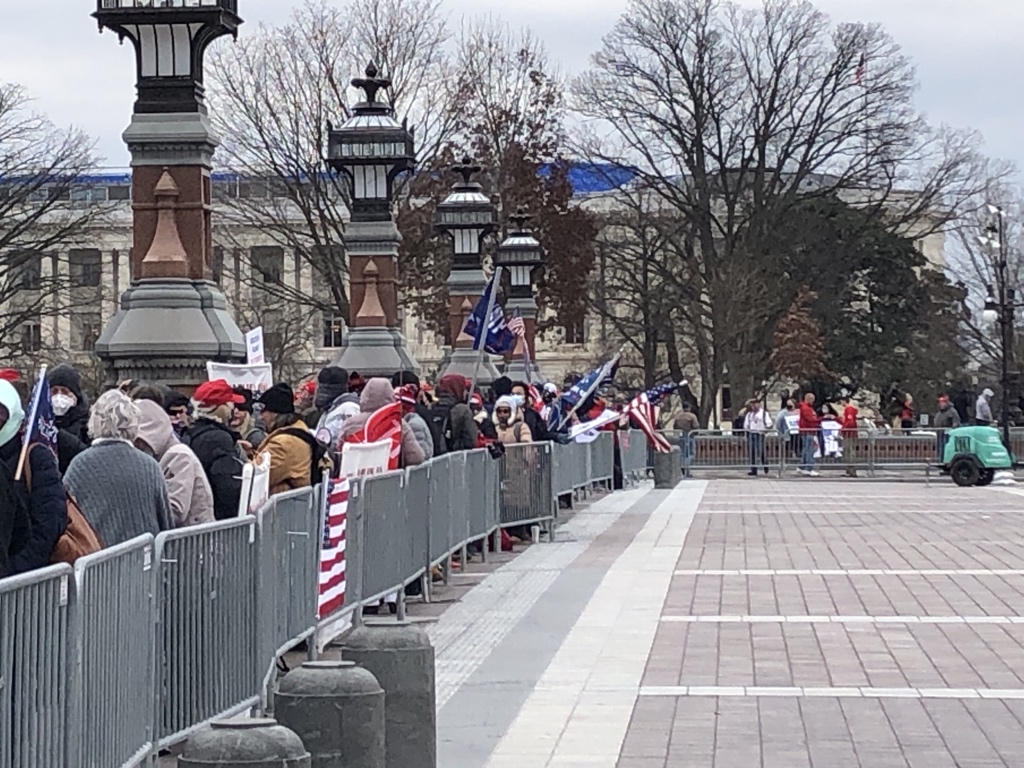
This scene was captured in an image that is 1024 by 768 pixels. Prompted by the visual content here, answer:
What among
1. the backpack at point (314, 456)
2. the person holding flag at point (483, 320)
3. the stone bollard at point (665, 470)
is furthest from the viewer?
the stone bollard at point (665, 470)

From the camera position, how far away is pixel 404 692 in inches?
337

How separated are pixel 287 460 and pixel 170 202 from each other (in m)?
3.14

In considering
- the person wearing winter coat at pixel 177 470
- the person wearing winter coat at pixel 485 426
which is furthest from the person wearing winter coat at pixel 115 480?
the person wearing winter coat at pixel 485 426

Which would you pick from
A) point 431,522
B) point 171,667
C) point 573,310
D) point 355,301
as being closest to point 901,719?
point 171,667

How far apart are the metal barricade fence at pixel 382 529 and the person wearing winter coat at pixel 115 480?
15.4 feet

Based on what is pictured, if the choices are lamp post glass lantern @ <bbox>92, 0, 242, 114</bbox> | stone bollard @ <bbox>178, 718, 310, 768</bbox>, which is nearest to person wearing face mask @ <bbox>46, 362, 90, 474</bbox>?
lamp post glass lantern @ <bbox>92, 0, 242, 114</bbox>

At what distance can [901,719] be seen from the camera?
10430mm

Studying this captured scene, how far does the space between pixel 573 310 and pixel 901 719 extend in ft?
162

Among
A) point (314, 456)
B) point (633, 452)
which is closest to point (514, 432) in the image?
point (314, 456)

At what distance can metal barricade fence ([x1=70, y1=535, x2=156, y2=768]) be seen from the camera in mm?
6738

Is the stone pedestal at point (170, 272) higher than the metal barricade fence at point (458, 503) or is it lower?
higher

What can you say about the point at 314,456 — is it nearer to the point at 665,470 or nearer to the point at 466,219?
the point at 466,219

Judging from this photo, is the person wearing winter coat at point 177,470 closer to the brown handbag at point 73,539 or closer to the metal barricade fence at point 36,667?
the brown handbag at point 73,539

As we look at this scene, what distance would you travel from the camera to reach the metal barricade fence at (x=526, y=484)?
71.9ft
